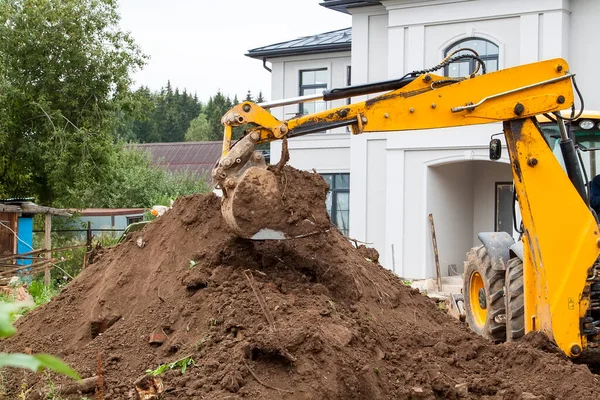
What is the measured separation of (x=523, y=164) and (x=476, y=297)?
270 centimetres

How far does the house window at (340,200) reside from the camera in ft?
79.0

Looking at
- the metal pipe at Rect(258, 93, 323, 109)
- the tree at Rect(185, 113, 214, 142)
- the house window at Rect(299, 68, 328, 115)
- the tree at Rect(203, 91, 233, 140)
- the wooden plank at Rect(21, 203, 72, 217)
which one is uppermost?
the tree at Rect(203, 91, 233, 140)

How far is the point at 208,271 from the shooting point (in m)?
7.06

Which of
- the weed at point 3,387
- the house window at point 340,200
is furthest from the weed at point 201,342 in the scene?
the house window at point 340,200

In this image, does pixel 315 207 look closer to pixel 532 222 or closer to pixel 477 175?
pixel 532 222

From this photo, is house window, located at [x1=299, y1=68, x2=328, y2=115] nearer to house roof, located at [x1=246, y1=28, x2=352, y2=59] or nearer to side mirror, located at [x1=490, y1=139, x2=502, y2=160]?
house roof, located at [x1=246, y1=28, x2=352, y2=59]

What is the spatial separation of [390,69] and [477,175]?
150 inches

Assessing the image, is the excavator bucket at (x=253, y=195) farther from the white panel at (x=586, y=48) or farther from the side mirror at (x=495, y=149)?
the white panel at (x=586, y=48)

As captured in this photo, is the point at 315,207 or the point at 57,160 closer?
the point at 315,207

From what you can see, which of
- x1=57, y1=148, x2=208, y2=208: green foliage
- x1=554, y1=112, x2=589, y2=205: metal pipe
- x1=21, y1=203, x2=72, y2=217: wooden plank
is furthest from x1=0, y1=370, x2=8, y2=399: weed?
x1=57, y1=148, x2=208, y2=208: green foliage

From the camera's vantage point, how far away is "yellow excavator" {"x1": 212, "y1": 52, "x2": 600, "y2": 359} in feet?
22.1

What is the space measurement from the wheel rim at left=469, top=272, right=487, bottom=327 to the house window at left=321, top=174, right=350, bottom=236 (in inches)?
577

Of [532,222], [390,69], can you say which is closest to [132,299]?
[532,222]

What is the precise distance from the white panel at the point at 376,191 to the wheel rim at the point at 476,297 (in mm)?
12720
